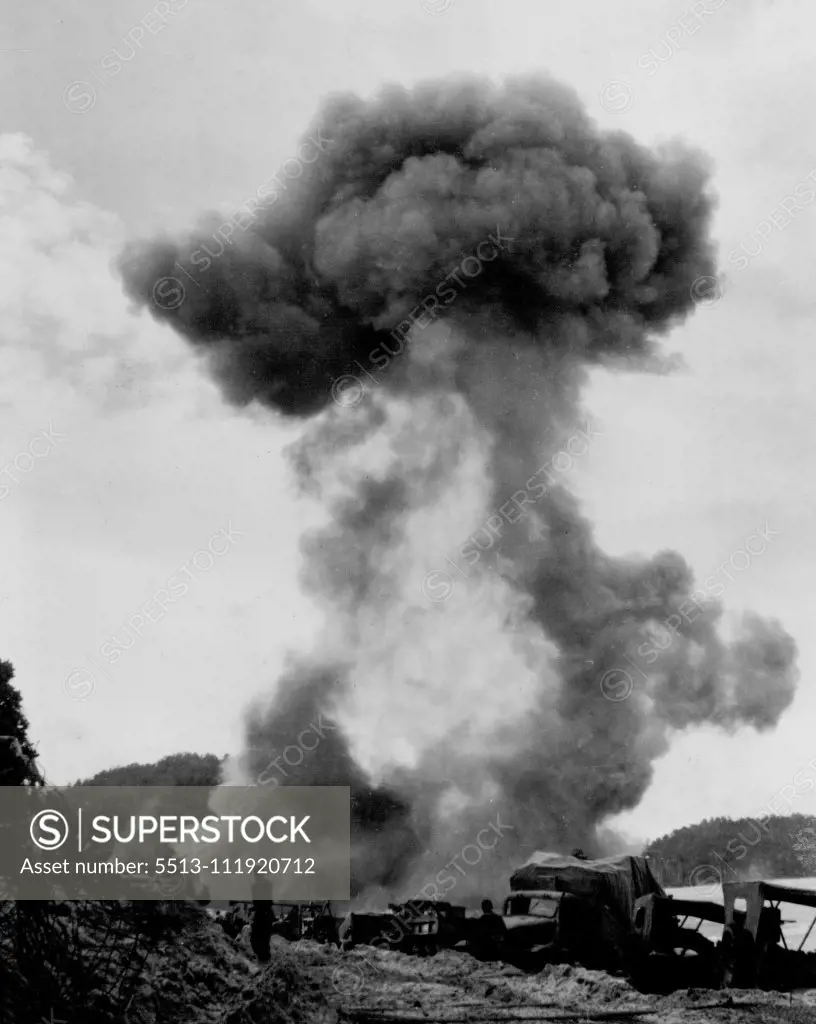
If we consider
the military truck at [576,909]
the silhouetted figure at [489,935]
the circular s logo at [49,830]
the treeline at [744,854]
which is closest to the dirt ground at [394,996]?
the silhouetted figure at [489,935]

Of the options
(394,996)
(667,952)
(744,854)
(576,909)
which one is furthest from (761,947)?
(744,854)

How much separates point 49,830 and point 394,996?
7088mm

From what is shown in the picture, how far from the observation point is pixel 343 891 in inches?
1389

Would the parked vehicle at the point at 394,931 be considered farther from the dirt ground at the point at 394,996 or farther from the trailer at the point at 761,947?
the trailer at the point at 761,947

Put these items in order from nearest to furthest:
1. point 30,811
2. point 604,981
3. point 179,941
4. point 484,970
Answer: point 30,811 < point 179,941 < point 604,981 < point 484,970

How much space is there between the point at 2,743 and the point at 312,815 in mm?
28897

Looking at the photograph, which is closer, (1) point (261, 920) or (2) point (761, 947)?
(2) point (761, 947)

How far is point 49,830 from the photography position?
9.09 m

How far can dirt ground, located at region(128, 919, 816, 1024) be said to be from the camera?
10492 millimetres

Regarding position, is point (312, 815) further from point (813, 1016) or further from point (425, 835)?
point (813, 1016)

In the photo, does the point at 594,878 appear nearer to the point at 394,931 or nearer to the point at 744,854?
the point at 394,931

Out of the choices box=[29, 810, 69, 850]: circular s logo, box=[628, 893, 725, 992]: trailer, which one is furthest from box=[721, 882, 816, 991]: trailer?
box=[29, 810, 69, 850]: circular s logo

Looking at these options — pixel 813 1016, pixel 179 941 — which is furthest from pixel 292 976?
pixel 813 1016

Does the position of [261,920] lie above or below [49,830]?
below
